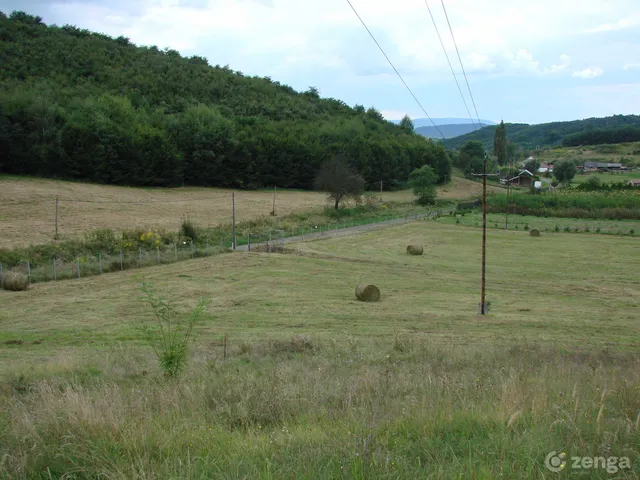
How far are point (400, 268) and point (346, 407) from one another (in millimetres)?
31761

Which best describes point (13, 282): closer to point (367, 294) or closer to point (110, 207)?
point (367, 294)

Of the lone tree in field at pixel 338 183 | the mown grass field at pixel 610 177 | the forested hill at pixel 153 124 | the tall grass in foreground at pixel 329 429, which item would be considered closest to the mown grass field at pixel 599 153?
the mown grass field at pixel 610 177

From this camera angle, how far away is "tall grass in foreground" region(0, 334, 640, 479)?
4.73 metres

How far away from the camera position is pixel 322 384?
8.09m

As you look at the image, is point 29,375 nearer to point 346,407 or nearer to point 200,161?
point 346,407

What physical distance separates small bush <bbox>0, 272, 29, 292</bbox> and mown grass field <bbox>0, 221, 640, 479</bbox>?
642 mm

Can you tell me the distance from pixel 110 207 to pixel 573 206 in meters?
60.9

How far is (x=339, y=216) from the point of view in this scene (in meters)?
69.9

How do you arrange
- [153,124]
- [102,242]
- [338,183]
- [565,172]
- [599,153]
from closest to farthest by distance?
[102,242]
[338,183]
[153,124]
[565,172]
[599,153]

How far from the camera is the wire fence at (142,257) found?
32.5m

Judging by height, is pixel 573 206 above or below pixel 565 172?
below

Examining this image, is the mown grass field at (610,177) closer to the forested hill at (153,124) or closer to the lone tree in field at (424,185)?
the forested hill at (153,124)

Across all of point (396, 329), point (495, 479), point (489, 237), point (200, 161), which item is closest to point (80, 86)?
point (200, 161)

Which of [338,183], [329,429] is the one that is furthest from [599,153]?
[329,429]
